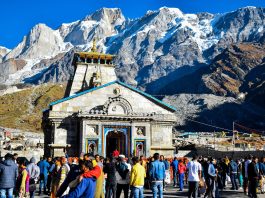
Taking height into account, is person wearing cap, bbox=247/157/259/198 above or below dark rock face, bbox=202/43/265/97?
below

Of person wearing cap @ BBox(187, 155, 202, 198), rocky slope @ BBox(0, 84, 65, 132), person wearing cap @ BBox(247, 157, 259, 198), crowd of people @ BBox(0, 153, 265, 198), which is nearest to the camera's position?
crowd of people @ BBox(0, 153, 265, 198)

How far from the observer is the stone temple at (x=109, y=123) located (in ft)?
109

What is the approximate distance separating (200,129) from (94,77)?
86.5 metres

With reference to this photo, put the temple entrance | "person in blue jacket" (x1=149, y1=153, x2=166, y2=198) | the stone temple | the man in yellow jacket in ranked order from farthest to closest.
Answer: the temple entrance, the stone temple, "person in blue jacket" (x1=149, y1=153, x2=166, y2=198), the man in yellow jacket

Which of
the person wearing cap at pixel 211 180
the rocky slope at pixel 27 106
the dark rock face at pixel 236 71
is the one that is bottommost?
the person wearing cap at pixel 211 180

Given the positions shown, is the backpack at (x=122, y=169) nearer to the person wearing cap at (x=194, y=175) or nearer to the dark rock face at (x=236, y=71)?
the person wearing cap at (x=194, y=175)

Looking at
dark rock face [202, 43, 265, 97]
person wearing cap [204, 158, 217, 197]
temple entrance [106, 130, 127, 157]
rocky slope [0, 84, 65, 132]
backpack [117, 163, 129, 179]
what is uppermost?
dark rock face [202, 43, 265, 97]

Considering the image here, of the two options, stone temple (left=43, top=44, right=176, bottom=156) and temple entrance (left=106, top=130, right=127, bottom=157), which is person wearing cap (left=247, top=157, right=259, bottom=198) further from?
temple entrance (left=106, top=130, right=127, bottom=157)

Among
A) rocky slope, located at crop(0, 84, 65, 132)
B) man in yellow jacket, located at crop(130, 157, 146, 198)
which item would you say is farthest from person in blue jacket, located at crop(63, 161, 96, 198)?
rocky slope, located at crop(0, 84, 65, 132)

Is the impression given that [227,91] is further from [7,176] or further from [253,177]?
[7,176]

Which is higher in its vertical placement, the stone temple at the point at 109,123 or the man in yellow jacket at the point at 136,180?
the stone temple at the point at 109,123

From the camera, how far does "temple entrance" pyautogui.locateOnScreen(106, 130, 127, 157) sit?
34594mm

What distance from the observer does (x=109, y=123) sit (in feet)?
111

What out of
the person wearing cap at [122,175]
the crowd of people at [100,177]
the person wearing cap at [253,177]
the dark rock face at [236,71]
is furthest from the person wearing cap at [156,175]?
the dark rock face at [236,71]
